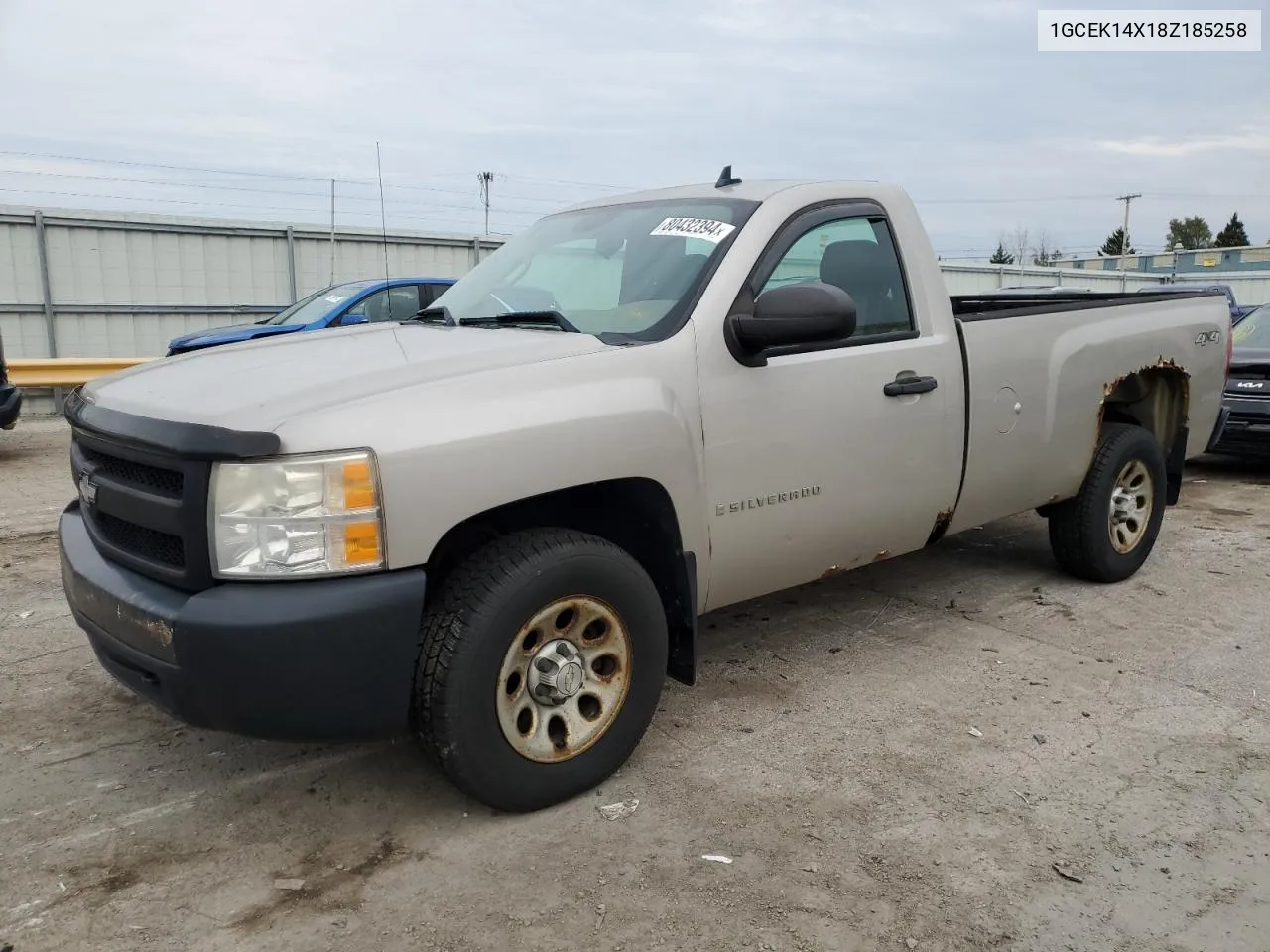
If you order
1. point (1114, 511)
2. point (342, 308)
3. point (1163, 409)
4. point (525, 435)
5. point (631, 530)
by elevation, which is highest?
point (342, 308)

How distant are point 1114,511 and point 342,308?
8.20 m

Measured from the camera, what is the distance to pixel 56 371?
12.4 meters

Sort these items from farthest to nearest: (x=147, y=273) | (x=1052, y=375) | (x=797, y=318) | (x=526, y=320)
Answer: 1. (x=147, y=273)
2. (x=1052, y=375)
3. (x=526, y=320)
4. (x=797, y=318)

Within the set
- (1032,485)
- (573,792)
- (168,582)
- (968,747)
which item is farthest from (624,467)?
(1032,485)

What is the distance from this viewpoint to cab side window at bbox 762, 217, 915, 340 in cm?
389

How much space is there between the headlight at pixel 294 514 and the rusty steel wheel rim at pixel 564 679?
579mm

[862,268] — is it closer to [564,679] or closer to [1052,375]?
[1052,375]

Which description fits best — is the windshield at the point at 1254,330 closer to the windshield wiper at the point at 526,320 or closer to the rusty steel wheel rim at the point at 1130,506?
the rusty steel wheel rim at the point at 1130,506

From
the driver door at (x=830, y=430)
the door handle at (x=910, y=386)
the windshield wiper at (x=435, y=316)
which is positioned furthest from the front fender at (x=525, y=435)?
the windshield wiper at (x=435, y=316)

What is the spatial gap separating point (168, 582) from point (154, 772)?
102cm

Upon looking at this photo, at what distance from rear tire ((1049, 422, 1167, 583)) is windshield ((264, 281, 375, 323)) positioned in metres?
8.24

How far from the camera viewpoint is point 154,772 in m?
3.37

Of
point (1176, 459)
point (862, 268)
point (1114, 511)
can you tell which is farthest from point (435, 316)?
point (1176, 459)

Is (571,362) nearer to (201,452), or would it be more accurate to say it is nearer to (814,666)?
(201,452)
